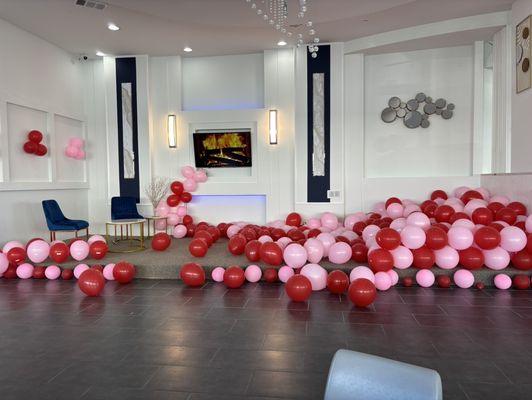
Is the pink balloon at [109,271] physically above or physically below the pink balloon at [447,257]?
below

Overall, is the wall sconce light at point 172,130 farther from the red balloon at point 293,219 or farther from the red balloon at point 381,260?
the red balloon at point 381,260

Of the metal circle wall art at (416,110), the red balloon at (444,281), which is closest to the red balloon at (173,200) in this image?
the metal circle wall art at (416,110)

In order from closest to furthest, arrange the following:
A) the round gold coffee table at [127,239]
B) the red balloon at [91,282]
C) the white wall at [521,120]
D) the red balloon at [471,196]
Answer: the red balloon at [91,282] < the white wall at [521,120] < the red balloon at [471,196] < the round gold coffee table at [127,239]

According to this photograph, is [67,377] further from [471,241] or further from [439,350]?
[471,241]

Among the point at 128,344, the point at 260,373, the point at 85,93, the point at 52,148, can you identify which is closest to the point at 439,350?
the point at 260,373

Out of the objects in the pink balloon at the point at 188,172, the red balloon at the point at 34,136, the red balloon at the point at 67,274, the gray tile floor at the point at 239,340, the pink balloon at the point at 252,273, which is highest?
the red balloon at the point at 34,136

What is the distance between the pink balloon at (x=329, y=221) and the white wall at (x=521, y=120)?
→ 105 inches

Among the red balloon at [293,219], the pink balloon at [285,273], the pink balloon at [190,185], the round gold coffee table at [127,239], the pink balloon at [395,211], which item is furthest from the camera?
the pink balloon at [190,185]

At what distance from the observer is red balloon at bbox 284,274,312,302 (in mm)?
3848

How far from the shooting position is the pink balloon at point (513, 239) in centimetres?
426

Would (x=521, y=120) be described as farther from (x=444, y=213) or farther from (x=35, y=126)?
(x=35, y=126)

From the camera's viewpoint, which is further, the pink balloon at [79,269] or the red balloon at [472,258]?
the pink balloon at [79,269]

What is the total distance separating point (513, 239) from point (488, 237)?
298 millimetres

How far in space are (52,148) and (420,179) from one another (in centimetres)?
650
